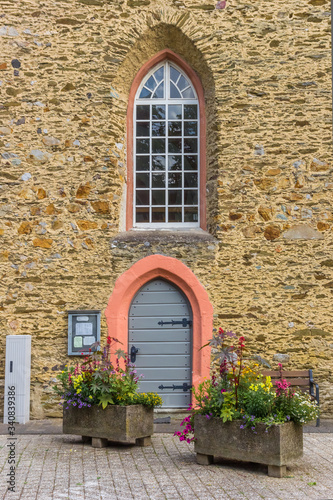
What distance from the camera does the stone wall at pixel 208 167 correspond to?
858 centimetres

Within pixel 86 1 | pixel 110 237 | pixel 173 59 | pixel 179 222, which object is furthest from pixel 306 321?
pixel 86 1

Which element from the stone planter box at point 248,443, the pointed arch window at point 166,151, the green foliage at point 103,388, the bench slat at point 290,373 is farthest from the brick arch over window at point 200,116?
the stone planter box at point 248,443

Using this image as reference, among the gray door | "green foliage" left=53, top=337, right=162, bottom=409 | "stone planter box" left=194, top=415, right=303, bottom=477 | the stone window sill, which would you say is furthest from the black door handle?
"stone planter box" left=194, top=415, right=303, bottom=477

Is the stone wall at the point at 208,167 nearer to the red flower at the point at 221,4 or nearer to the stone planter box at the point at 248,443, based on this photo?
the red flower at the point at 221,4

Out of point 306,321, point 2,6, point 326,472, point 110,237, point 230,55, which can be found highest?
point 2,6

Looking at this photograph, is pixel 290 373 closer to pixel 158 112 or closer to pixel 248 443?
pixel 248 443

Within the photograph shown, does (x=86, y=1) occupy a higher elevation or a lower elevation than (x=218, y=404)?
higher

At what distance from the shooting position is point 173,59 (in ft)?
31.1

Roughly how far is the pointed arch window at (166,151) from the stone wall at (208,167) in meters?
0.35

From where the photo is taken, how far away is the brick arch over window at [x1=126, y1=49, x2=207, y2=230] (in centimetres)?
924

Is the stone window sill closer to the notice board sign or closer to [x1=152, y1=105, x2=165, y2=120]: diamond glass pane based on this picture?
the notice board sign

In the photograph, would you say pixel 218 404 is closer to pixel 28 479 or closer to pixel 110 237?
pixel 28 479

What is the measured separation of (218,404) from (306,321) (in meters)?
3.36

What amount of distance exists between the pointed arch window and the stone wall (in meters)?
0.35
